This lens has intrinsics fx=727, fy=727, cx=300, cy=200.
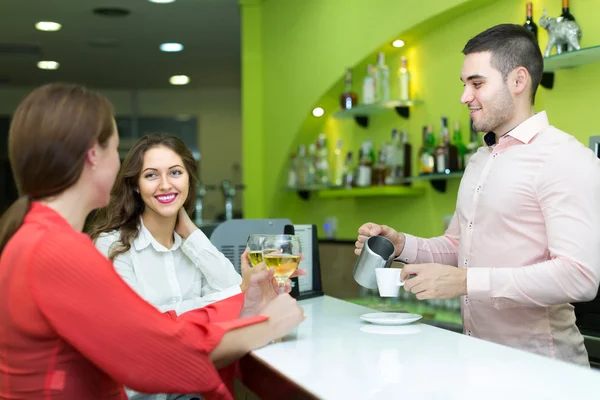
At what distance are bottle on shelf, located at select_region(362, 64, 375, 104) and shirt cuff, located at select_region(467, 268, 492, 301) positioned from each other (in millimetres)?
2754

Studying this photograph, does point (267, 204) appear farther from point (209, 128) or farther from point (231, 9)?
point (209, 128)

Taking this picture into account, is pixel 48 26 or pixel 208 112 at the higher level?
pixel 48 26

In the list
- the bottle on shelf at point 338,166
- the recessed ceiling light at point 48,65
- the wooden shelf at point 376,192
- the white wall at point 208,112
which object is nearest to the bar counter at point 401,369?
the wooden shelf at point 376,192

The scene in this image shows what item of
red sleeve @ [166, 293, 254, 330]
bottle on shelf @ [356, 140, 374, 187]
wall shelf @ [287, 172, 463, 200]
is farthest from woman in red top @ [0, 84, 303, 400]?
bottle on shelf @ [356, 140, 374, 187]

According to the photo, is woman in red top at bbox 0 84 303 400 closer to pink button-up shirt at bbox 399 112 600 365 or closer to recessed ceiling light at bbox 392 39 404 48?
pink button-up shirt at bbox 399 112 600 365

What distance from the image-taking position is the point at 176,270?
230 centimetres

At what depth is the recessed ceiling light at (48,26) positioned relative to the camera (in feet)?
21.5

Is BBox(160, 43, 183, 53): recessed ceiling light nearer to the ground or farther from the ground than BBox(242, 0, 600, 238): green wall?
farther from the ground

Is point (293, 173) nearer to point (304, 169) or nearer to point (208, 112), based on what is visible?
point (304, 169)

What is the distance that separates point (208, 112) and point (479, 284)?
9.01 m

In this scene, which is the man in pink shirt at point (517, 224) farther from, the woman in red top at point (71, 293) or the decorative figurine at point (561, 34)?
→ the decorative figurine at point (561, 34)

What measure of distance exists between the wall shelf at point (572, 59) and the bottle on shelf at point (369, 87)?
4.60 ft

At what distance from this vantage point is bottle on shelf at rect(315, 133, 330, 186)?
16.9 feet

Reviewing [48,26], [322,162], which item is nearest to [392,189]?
[322,162]
